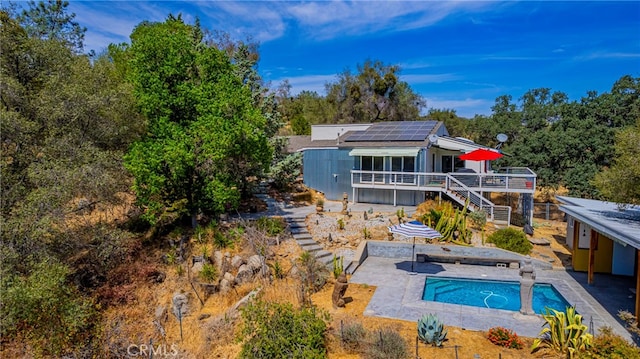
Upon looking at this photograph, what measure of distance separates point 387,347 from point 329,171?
19.1m

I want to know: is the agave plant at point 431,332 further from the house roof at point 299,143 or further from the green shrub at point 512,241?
the house roof at point 299,143

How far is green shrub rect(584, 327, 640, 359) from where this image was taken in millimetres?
7719

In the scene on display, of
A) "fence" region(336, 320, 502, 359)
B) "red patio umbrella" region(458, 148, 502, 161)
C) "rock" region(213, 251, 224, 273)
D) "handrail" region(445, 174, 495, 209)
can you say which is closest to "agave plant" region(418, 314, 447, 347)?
"fence" region(336, 320, 502, 359)

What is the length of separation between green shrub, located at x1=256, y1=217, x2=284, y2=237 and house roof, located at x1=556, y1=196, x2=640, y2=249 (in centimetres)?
1347

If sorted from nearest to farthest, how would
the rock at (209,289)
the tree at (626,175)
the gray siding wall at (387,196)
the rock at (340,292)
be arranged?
the tree at (626,175) → the rock at (340,292) → the rock at (209,289) → the gray siding wall at (387,196)

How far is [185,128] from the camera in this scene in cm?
1756

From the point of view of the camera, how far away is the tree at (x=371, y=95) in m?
47.7

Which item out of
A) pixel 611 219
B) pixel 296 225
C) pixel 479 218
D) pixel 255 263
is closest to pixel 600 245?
pixel 611 219

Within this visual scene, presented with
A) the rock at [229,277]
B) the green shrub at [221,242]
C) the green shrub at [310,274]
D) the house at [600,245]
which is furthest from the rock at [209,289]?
the house at [600,245]

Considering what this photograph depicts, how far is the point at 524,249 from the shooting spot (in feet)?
55.7

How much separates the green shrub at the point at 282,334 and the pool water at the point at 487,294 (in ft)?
17.7

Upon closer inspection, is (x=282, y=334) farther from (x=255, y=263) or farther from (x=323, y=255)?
Result: (x=323, y=255)

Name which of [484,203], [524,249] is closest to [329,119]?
[484,203]

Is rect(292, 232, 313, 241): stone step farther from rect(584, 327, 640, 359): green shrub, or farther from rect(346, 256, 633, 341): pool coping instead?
rect(584, 327, 640, 359): green shrub
